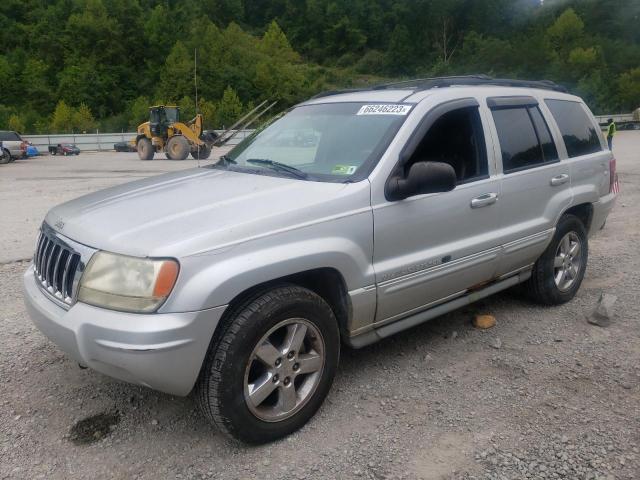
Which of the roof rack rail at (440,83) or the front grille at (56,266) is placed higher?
the roof rack rail at (440,83)

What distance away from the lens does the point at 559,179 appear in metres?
4.47

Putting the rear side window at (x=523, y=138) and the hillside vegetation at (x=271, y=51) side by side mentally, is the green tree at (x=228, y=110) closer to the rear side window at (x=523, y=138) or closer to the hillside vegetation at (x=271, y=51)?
the hillside vegetation at (x=271, y=51)

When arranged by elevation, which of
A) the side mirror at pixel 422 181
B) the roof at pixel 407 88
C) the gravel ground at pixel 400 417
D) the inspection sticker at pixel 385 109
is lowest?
the gravel ground at pixel 400 417

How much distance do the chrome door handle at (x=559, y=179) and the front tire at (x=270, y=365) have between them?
2324 millimetres

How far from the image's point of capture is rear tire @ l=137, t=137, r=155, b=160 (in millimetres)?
25875

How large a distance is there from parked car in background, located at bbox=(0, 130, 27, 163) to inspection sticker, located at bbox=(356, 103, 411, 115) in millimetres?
25542

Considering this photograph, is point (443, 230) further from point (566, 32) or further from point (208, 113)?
point (566, 32)

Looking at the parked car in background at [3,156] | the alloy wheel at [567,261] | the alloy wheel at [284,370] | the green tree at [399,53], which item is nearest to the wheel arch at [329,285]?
the alloy wheel at [284,370]

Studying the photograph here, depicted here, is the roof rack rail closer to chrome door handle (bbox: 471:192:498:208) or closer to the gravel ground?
chrome door handle (bbox: 471:192:498:208)

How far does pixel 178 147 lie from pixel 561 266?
21941 millimetres

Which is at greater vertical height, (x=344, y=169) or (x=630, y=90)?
(x=344, y=169)

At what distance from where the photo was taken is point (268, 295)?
2.78 meters

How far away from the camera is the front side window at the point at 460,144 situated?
363 centimetres

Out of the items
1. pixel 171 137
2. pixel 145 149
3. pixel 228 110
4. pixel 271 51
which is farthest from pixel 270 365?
pixel 271 51
